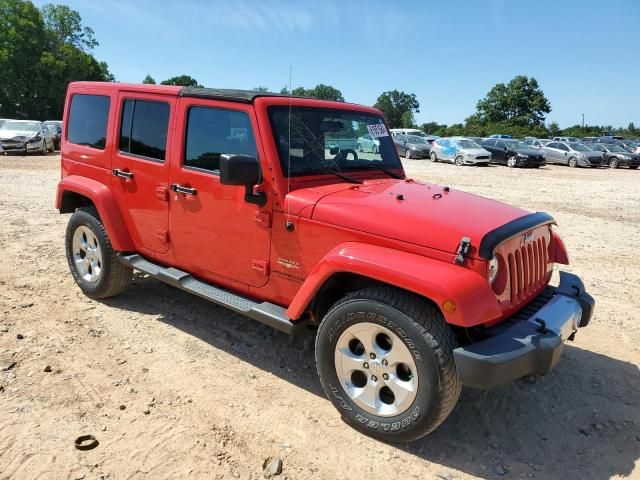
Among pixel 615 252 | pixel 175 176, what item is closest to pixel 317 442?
pixel 175 176

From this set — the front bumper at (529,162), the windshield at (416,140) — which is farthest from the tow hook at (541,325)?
the windshield at (416,140)

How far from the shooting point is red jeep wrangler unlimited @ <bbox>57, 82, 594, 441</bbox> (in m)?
2.70

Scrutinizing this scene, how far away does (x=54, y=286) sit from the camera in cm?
530

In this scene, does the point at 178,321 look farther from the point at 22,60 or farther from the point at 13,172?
the point at 22,60

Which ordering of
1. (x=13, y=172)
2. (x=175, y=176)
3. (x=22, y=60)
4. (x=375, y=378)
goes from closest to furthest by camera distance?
1. (x=375, y=378)
2. (x=175, y=176)
3. (x=13, y=172)
4. (x=22, y=60)

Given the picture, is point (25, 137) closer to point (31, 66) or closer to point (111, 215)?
point (111, 215)

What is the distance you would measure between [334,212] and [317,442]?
140 cm

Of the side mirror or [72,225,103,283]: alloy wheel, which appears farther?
[72,225,103,283]: alloy wheel

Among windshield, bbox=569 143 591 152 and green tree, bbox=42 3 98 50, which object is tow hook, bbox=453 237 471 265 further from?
green tree, bbox=42 3 98 50

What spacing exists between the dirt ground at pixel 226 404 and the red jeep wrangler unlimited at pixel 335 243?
1.12ft

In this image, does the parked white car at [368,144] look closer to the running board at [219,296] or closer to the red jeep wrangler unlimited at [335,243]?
the red jeep wrangler unlimited at [335,243]

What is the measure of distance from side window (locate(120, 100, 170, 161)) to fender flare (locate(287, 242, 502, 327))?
198cm

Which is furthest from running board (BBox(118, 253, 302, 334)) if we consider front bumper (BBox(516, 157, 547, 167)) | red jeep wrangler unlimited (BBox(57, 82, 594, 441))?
front bumper (BBox(516, 157, 547, 167))

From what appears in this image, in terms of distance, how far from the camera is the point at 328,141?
12.4 feet
